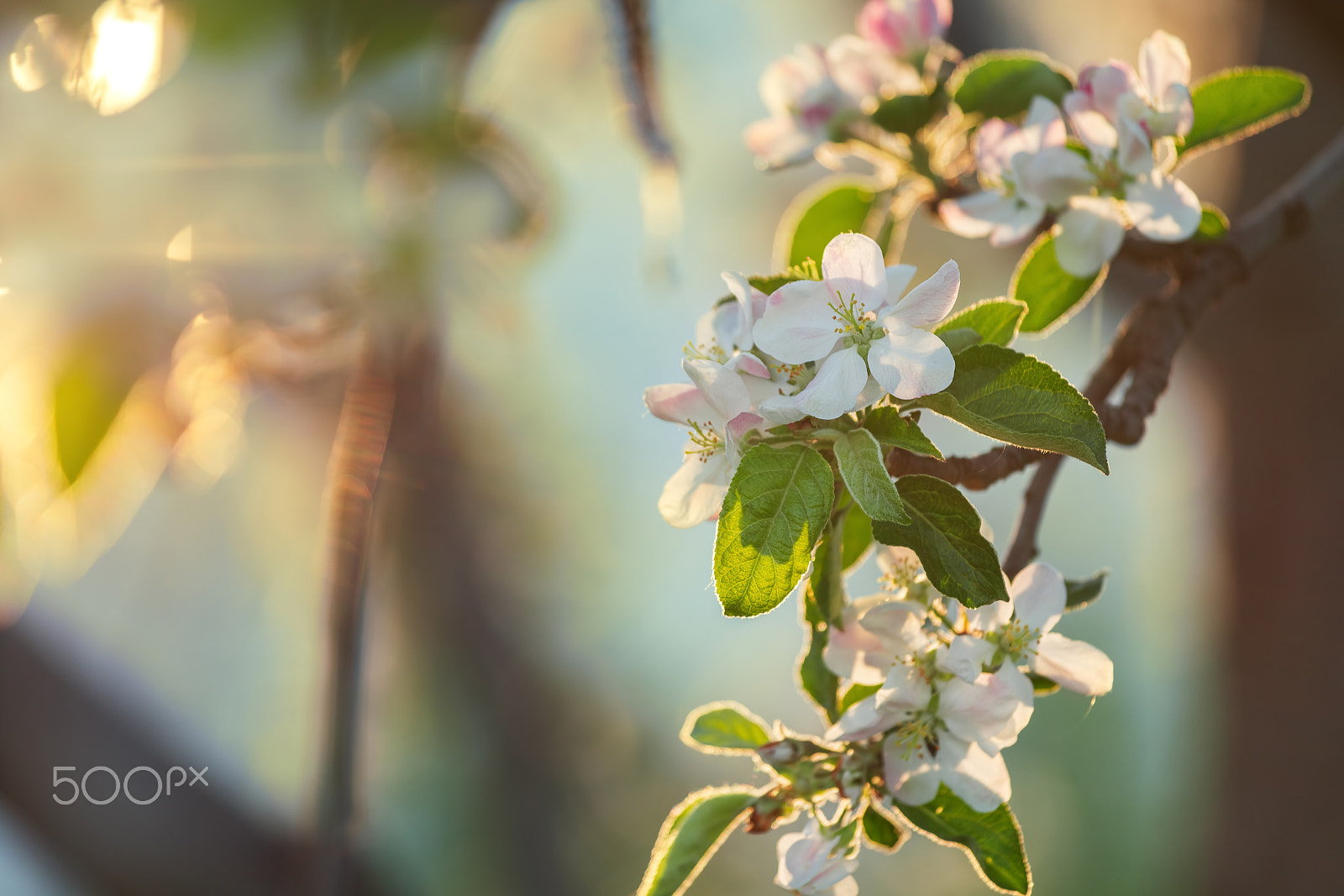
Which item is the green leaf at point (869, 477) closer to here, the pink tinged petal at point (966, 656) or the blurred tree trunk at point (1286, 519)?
the pink tinged petal at point (966, 656)

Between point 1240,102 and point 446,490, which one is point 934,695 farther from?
point 446,490

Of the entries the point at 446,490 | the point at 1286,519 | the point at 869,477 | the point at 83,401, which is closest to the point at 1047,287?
the point at 869,477

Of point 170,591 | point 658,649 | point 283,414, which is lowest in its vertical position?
point 658,649

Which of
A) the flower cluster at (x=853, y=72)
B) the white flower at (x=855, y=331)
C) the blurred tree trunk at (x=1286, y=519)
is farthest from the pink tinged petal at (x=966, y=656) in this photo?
the blurred tree trunk at (x=1286, y=519)

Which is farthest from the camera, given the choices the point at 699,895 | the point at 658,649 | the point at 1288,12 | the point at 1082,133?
the point at 699,895

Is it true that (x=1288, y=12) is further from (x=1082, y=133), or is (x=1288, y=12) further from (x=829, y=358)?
(x=829, y=358)

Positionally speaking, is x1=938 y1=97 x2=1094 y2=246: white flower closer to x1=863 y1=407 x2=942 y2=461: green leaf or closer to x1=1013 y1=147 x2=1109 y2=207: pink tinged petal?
x1=1013 y1=147 x2=1109 y2=207: pink tinged petal

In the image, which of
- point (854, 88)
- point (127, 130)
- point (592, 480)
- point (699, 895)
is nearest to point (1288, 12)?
point (854, 88)
